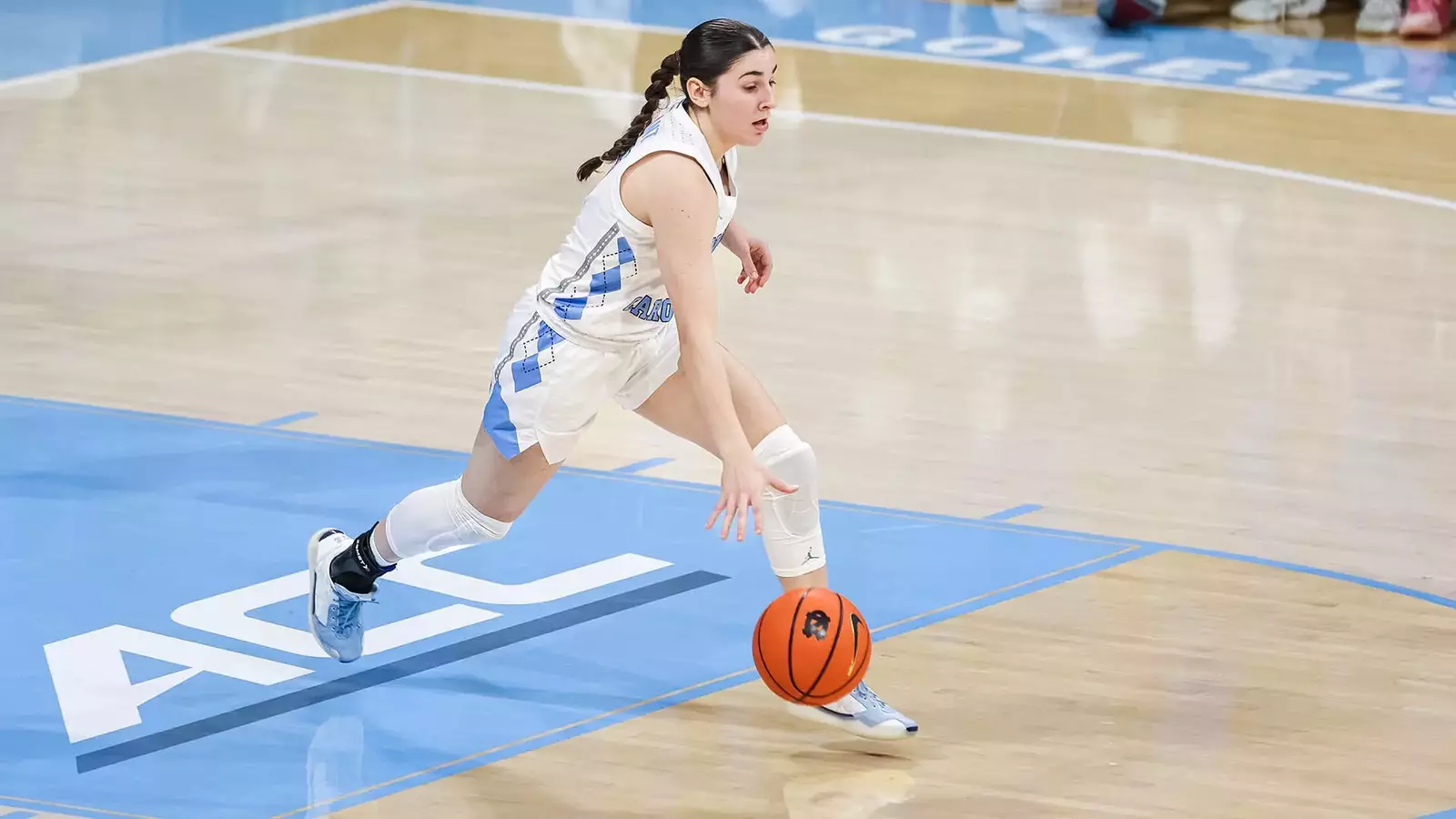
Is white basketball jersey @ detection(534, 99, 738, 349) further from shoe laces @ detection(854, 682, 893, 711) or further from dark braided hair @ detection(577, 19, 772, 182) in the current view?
shoe laces @ detection(854, 682, 893, 711)

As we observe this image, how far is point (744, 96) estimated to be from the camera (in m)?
4.82

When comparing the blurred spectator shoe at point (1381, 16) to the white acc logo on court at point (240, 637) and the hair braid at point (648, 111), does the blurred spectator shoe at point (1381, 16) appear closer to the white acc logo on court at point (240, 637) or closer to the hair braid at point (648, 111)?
the white acc logo on court at point (240, 637)

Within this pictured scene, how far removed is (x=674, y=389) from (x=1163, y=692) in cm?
140

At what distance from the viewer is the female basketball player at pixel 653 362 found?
475 cm

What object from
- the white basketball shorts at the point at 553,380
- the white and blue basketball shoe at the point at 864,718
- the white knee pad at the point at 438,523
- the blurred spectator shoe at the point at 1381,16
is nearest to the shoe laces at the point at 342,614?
the white knee pad at the point at 438,523

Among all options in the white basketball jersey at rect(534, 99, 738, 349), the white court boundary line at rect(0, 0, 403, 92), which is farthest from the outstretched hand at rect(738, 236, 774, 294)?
the white court boundary line at rect(0, 0, 403, 92)

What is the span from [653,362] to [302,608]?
4.47ft

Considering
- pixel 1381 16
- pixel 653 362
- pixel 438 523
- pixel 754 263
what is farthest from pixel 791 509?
pixel 1381 16

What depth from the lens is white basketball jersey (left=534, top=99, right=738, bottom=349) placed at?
491 centimetres

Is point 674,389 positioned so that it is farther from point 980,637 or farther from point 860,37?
point 860,37

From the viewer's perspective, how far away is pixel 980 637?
5793mm

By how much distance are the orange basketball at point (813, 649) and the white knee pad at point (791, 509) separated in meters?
0.17

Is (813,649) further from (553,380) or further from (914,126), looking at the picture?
(914,126)

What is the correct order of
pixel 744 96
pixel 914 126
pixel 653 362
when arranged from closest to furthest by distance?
pixel 744 96 < pixel 653 362 < pixel 914 126
